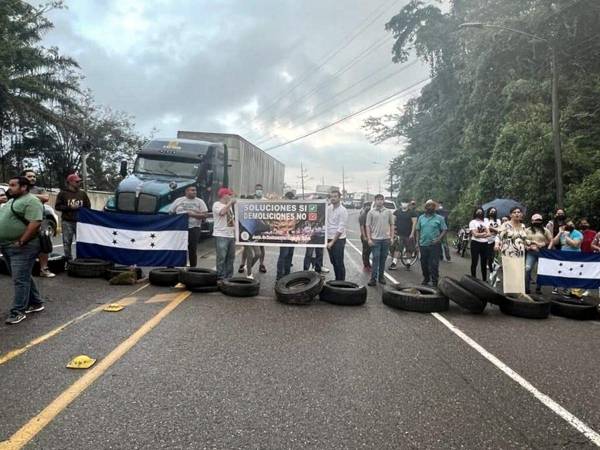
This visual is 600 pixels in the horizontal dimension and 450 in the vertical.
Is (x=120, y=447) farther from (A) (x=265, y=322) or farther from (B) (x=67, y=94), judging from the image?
(B) (x=67, y=94)

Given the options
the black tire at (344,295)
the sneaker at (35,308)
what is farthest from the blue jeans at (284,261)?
the sneaker at (35,308)

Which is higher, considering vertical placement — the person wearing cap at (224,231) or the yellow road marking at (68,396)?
the person wearing cap at (224,231)

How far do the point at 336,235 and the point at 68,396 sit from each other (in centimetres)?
607

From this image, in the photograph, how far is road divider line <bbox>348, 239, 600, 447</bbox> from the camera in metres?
3.45

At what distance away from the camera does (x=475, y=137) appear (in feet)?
87.8

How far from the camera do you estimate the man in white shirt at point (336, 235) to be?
9133 mm

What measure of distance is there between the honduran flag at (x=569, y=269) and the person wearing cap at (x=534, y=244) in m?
0.14

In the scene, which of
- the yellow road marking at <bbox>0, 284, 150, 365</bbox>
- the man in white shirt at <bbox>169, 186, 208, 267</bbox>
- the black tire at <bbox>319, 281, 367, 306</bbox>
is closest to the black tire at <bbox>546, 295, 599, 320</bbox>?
the black tire at <bbox>319, 281, 367, 306</bbox>

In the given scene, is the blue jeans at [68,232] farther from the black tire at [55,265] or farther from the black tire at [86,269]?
the black tire at [86,269]

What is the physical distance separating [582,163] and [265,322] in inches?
609

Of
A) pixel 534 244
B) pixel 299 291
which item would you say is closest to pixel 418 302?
pixel 299 291

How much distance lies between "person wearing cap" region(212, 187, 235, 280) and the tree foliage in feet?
39.2

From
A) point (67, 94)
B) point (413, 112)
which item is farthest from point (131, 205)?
point (413, 112)

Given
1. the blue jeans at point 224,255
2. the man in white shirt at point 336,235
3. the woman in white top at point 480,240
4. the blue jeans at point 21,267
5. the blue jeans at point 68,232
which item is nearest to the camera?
the blue jeans at point 21,267
